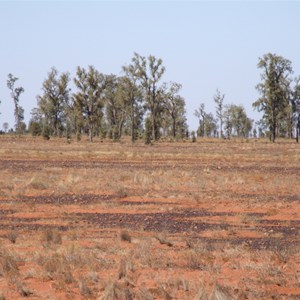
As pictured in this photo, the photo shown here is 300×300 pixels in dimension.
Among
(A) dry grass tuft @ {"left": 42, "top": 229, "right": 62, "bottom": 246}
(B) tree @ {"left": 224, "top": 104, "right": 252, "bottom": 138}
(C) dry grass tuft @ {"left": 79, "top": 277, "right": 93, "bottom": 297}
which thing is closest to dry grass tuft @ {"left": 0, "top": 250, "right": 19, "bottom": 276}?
(C) dry grass tuft @ {"left": 79, "top": 277, "right": 93, "bottom": 297}

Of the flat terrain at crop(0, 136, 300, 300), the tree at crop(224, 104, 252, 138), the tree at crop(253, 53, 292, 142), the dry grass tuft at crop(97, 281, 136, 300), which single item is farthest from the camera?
the tree at crop(224, 104, 252, 138)

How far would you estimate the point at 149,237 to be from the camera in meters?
14.9

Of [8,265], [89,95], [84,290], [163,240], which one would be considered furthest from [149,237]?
[89,95]

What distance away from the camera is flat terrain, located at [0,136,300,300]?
10.2 meters

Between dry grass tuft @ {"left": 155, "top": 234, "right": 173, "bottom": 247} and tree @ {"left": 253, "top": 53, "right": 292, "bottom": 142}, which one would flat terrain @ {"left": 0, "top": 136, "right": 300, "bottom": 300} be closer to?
dry grass tuft @ {"left": 155, "top": 234, "right": 173, "bottom": 247}

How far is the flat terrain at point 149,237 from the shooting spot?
10.2 meters

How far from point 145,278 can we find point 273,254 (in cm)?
332

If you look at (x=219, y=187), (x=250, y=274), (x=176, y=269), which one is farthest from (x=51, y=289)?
(x=219, y=187)

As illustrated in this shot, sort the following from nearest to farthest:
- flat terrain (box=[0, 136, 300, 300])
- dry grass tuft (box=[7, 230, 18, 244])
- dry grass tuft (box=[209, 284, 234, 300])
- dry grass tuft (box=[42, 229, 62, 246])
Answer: dry grass tuft (box=[209, 284, 234, 300]), flat terrain (box=[0, 136, 300, 300]), dry grass tuft (box=[42, 229, 62, 246]), dry grass tuft (box=[7, 230, 18, 244])

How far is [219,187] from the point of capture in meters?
26.7

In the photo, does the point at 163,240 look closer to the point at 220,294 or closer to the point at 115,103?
the point at 220,294

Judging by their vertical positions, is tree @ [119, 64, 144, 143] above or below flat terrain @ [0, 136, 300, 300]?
above

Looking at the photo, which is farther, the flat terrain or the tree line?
the tree line

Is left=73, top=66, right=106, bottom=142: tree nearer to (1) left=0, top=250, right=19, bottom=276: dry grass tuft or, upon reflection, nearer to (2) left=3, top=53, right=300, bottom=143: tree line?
(2) left=3, top=53, right=300, bottom=143: tree line
